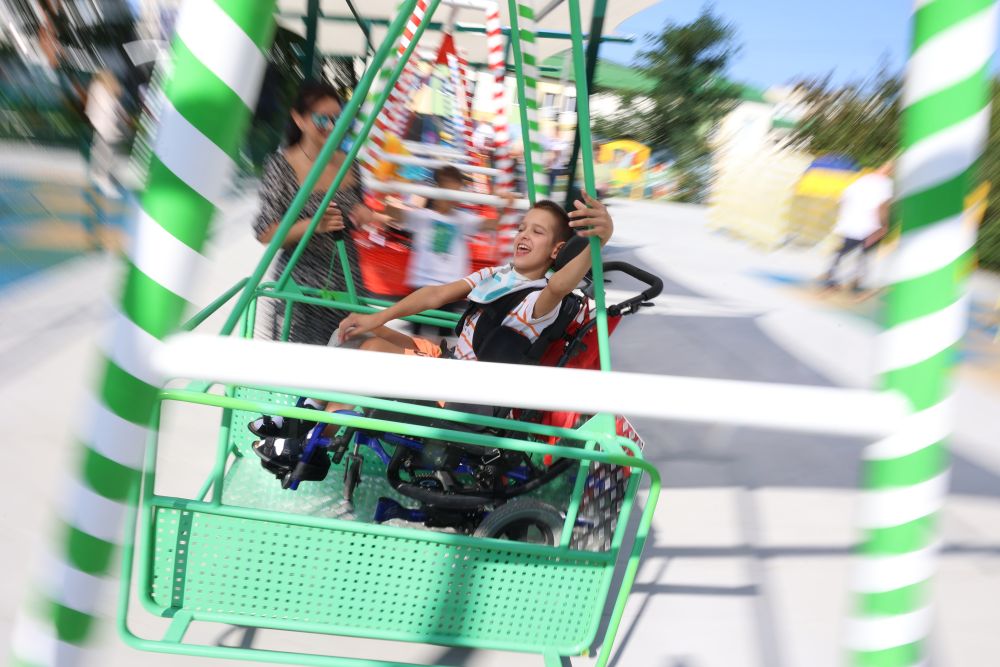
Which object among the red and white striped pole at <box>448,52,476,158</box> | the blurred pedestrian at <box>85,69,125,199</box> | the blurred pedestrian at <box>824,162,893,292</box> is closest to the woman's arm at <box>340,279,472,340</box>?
the red and white striped pole at <box>448,52,476,158</box>

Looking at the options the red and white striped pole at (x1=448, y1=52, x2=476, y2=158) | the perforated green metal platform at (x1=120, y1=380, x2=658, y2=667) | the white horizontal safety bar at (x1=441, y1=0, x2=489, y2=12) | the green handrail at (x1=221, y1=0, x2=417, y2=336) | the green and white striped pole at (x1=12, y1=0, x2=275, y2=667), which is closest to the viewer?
the green and white striped pole at (x1=12, y1=0, x2=275, y2=667)

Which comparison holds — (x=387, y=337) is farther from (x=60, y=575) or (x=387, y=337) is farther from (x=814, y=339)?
(x=814, y=339)

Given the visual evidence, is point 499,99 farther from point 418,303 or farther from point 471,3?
point 418,303

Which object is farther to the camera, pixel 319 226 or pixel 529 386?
pixel 319 226

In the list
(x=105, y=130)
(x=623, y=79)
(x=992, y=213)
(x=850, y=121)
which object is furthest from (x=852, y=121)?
(x=105, y=130)

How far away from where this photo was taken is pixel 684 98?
105ft

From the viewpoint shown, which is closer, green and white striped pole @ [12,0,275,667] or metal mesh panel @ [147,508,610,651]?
green and white striped pole @ [12,0,275,667]

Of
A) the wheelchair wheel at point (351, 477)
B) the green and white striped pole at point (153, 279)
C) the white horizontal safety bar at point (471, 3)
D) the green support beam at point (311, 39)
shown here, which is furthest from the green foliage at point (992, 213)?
the green and white striped pole at point (153, 279)

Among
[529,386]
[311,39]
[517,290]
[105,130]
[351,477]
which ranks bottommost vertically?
[351,477]

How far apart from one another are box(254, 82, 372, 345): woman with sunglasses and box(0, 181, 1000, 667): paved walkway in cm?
77

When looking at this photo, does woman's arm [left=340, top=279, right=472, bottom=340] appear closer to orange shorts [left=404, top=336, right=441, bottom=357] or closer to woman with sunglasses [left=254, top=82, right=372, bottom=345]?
orange shorts [left=404, top=336, right=441, bottom=357]

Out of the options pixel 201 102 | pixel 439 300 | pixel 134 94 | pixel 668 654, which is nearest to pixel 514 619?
pixel 668 654

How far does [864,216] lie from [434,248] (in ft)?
19.8

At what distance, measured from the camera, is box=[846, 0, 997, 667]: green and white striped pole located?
64 cm
